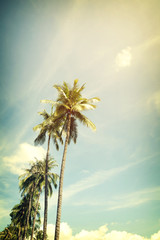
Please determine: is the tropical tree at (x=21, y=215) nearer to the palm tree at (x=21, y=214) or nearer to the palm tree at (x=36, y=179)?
the palm tree at (x=21, y=214)

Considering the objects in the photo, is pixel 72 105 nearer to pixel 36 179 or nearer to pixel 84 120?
pixel 84 120

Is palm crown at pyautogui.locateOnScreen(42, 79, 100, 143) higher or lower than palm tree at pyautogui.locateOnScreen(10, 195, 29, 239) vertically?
higher

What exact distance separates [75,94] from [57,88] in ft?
6.59

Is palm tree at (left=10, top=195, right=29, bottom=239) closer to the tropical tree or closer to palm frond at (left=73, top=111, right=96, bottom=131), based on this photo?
the tropical tree

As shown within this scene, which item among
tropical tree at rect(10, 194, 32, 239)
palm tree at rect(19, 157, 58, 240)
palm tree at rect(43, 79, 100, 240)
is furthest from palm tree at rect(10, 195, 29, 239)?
palm tree at rect(43, 79, 100, 240)

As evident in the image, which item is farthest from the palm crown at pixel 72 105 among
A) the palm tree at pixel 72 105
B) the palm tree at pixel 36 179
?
the palm tree at pixel 36 179

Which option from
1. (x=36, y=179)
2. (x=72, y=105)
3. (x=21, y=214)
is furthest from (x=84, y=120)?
(x=21, y=214)

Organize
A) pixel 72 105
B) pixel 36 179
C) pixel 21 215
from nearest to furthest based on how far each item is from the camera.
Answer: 1. pixel 72 105
2. pixel 36 179
3. pixel 21 215

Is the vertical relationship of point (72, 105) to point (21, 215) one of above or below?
above

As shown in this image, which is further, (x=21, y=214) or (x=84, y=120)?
(x=21, y=214)

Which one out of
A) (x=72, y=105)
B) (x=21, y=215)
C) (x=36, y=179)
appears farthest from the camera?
(x=21, y=215)

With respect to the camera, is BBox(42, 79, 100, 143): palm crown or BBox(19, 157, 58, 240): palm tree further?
BBox(19, 157, 58, 240): palm tree

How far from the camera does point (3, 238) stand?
2570 cm

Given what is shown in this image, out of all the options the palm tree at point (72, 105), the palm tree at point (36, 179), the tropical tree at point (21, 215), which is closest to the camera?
the palm tree at point (72, 105)
